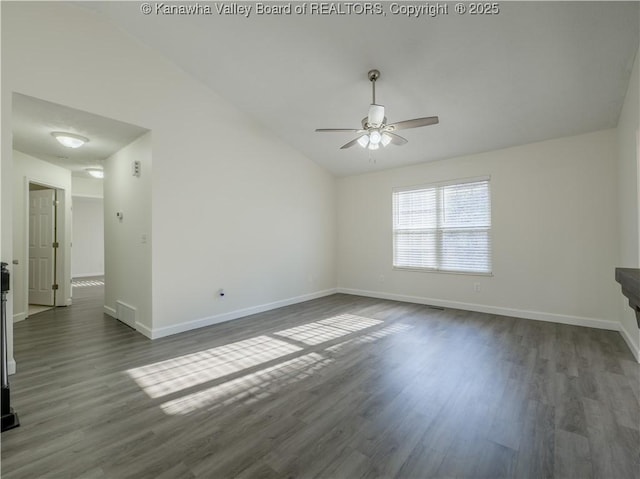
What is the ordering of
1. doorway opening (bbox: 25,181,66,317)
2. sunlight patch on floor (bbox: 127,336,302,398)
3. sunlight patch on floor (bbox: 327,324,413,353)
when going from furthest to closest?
doorway opening (bbox: 25,181,66,317)
sunlight patch on floor (bbox: 327,324,413,353)
sunlight patch on floor (bbox: 127,336,302,398)

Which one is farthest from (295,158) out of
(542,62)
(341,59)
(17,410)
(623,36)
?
(17,410)

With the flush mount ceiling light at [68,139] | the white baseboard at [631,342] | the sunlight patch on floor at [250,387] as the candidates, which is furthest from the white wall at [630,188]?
the flush mount ceiling light at [68,139]

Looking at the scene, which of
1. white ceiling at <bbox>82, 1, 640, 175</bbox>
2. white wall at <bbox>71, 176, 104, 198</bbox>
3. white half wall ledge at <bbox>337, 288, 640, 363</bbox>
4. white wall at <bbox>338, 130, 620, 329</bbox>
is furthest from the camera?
white wall at <bbox>71, 176, 104, 198</bbox>

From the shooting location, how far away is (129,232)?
4094 mm

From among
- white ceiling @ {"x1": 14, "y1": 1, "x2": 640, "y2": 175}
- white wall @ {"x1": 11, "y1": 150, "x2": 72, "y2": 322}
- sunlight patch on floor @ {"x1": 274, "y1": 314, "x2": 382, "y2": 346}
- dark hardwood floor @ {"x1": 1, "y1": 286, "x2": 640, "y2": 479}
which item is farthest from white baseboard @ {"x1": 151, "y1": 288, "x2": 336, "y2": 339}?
white ceiling @ {"x1": 14, "y1": 1, "x2": 640, "y2": 175}

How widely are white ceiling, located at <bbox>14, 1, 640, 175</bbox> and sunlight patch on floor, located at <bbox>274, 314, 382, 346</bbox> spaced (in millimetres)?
2986

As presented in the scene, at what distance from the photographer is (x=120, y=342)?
3.46 meters

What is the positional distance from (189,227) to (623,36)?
4.94m

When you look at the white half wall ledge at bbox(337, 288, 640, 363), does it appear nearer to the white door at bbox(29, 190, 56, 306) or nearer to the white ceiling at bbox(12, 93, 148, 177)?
the white ceiling at bbox(12, 93, 148, 177)

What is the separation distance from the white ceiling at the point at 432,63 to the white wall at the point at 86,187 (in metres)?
6.42

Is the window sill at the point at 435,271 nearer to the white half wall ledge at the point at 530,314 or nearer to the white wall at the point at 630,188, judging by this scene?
the white half wall ledge at the point at 530,314

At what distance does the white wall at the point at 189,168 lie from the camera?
2.88m

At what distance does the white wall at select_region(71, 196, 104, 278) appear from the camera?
934 centimetres

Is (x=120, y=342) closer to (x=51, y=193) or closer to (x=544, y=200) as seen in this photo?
(x=51, y=193)
